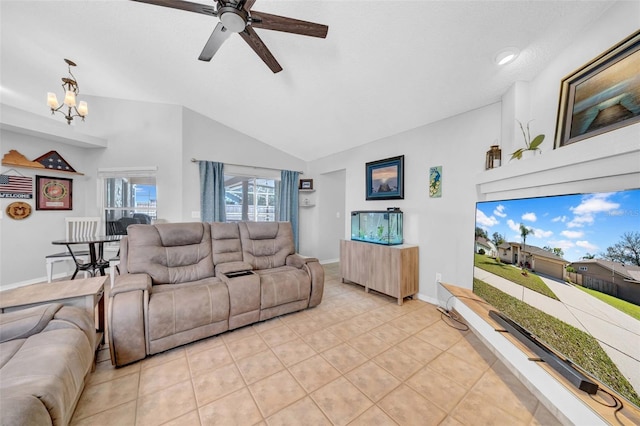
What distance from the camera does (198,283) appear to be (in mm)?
2270

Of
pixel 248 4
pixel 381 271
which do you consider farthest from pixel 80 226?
pixel 381 271

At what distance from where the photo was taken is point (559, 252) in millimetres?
1152

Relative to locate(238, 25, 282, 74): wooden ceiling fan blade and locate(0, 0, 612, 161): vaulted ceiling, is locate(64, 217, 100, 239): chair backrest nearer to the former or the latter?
locate(0, 0, 612, 161): vaulted ceiling

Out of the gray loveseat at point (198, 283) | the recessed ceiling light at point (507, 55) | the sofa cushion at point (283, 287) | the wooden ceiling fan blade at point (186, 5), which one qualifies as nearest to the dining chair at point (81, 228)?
the gray loveseat at point (198, 283)

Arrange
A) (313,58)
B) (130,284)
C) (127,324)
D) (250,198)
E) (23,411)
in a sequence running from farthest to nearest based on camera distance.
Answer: (250,198) → (313,58) → (130,284) → (127,324) → (23,411)

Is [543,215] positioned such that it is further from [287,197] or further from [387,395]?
[287,197]

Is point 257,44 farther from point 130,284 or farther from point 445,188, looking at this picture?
point 445,188

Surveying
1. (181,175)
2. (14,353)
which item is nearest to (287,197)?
(181,175)

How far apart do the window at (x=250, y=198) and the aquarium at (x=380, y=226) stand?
1987mm

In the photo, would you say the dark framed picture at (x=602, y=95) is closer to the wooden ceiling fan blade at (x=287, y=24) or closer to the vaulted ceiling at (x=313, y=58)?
the vaulted ceiling at (x=313, y=58)

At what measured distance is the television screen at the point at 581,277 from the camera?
875 millimetres

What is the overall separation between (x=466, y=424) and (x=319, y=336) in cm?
119

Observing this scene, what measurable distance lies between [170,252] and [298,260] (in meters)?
1.39

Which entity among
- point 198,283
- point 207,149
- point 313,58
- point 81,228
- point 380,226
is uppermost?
point 313,58
